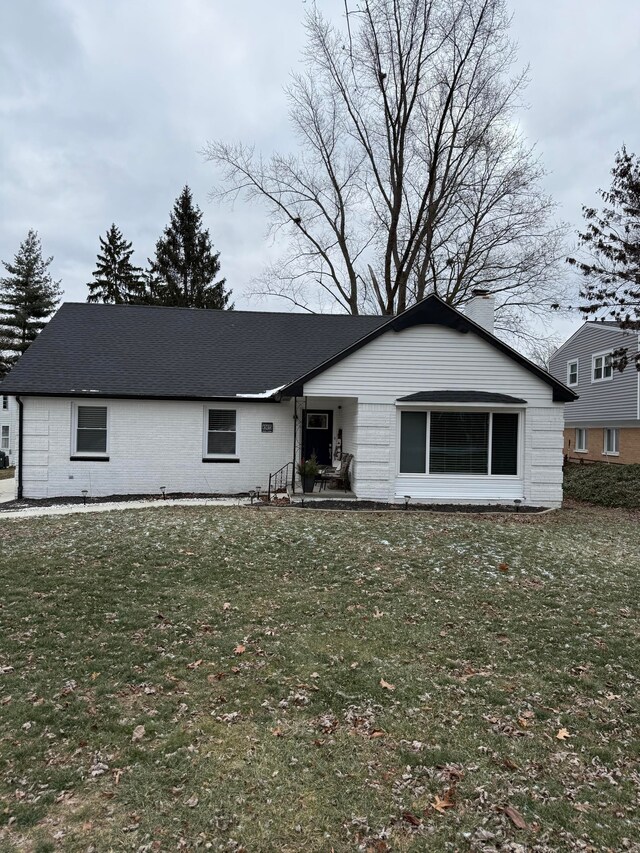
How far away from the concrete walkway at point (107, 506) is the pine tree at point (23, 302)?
40029mm

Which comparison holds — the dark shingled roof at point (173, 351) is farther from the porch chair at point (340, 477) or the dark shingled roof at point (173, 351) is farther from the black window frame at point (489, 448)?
the black window frame at point (489, 448)

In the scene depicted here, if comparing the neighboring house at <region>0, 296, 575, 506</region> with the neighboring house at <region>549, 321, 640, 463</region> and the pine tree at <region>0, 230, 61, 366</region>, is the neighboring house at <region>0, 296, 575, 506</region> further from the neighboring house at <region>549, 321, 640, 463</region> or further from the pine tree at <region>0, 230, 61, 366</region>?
the pine tree at <region>0, 230, 61, 366</region>

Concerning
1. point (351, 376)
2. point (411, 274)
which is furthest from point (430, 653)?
point (411, 274)

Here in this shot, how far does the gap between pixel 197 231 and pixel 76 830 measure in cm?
4317

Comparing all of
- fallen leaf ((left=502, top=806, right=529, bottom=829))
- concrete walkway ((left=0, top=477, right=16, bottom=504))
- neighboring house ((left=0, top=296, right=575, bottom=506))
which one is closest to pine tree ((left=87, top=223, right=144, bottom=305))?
neighboring house ((left=0, top=296, right=575, bottom=506))

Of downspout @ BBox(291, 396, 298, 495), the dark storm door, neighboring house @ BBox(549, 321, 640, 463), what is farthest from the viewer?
neighboring house @ BBox(549, 321, 640, 463)

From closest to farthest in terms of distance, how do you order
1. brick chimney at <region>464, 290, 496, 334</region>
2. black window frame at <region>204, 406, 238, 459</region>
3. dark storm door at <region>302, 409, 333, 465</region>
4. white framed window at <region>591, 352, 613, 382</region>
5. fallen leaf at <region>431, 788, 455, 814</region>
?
fallen leaf at <region>431, 788, 455, 814</region>, brick chimney at <region>464, 290, 496, 334</region>, black window frame at <region>204, 406, 238, 459</region>, dark storm door at <region>302, 409, 333, 465</region>, white framed window at <region>591, 352, 613, 382</region>

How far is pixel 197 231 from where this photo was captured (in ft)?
135

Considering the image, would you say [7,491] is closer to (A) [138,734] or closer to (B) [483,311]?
(A) [138,734]

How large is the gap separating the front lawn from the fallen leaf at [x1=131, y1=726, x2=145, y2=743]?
17mm

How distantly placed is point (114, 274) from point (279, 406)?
36860 millimetres

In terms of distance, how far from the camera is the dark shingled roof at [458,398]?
12320 millimetres

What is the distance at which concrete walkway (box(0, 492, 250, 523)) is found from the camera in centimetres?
1123

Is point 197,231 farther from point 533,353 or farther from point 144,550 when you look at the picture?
point 144,550
